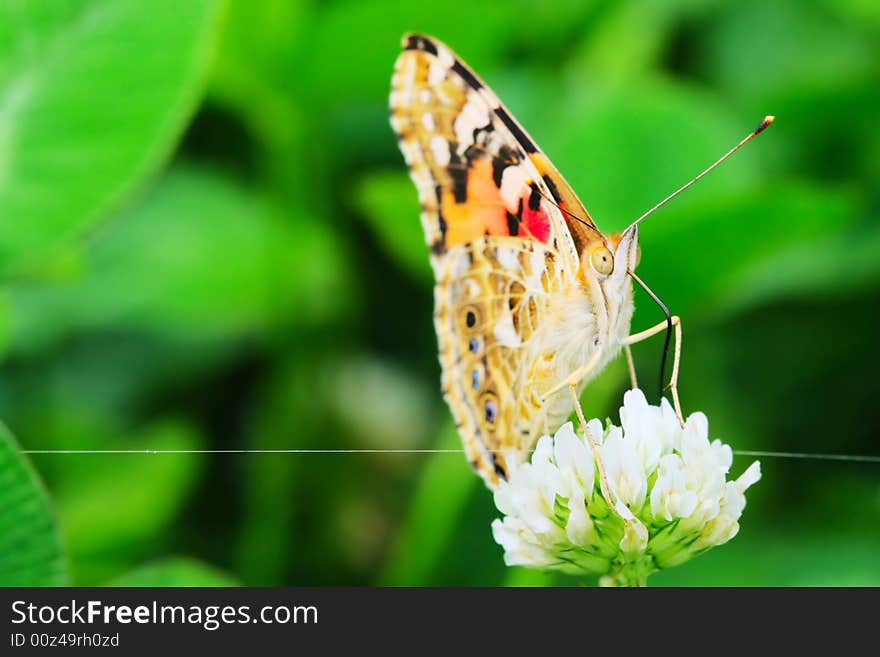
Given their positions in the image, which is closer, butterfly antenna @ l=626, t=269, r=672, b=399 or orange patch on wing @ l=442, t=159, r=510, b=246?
butterfly antenna @ l=626, t=269, r=672, b=399

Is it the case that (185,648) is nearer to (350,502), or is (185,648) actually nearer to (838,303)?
(350,502)

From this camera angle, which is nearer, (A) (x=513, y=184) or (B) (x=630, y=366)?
(B) (x=630, y=366)

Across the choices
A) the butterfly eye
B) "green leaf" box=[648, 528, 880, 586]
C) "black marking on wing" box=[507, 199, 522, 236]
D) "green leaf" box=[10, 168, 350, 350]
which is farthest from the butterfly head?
"green leaf" box=[10, 168, 350, 350]

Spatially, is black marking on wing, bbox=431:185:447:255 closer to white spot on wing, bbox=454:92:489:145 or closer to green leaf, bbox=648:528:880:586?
white spot on wing, bbox=454:92:489:145

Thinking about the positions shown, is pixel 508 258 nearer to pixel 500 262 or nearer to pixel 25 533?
pixel 500 262

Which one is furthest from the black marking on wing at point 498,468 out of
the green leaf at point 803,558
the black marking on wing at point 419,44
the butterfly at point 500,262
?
the green leaf at point 803,558

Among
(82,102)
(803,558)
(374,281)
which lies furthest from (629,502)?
(374,281)

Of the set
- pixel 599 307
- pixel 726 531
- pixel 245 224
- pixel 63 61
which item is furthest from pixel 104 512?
pixel 726 531
